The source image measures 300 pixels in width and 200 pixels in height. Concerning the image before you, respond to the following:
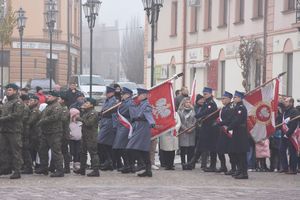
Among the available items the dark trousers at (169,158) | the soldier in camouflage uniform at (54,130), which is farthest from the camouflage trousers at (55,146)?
the dark trousers at (169,158)

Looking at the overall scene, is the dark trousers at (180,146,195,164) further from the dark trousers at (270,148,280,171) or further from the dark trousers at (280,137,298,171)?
the dark trousers at (280,137,298,171)

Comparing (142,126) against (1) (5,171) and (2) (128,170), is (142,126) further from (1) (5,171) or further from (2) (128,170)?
(1) (5,171)

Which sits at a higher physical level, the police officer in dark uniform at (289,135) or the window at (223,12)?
the window at (223,12)

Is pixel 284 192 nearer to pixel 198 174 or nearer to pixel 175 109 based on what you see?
pixel 198 174

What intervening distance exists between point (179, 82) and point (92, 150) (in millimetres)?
25082

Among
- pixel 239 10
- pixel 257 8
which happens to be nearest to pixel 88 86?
pixel 239 10

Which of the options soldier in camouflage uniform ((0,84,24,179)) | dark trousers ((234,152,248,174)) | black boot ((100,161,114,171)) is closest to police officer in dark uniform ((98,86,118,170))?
black boot ((100,161,114,171))

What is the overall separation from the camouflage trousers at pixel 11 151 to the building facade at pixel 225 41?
14359 mm

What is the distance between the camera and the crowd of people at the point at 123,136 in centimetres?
1614

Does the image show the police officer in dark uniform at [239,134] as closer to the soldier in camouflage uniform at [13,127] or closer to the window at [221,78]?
the soldier in camouflage uniform at [13,127]

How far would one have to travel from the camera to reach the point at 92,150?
1638 centimetres

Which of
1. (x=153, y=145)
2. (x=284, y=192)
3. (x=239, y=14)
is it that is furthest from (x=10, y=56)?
(x=284, y=192)

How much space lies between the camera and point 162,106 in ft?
59.0

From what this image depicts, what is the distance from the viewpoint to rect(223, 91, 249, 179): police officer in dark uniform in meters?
16.6
